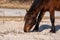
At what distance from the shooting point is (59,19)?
1645cm

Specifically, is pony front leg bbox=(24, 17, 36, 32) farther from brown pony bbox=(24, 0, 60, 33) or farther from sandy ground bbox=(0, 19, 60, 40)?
sandy ground bbox=(0, 19, 60, 40)

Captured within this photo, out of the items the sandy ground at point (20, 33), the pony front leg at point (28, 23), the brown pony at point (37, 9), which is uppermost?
the brown pony at point (37, 9)

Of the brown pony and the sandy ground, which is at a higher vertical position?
the brown pony

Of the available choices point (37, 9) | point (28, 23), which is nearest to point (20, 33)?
point (28, 23)

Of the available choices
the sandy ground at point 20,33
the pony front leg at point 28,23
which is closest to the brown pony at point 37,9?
the pony front leg at point 28,23

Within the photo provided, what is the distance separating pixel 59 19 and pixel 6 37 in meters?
6.41

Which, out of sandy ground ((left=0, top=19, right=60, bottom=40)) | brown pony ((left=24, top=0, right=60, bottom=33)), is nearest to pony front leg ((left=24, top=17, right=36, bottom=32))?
brown pony ((left=24, top=0, right=60, bottom=33))

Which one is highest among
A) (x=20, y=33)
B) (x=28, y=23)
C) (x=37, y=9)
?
(x=37, y=9)

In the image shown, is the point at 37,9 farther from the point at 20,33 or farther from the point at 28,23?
the point at 20,33

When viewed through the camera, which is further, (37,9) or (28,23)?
(37,9)

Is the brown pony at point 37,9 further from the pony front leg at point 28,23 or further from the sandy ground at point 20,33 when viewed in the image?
the sandy ground at point 20,33

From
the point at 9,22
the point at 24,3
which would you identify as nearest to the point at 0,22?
the point at 9,22

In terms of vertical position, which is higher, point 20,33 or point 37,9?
point 37,9

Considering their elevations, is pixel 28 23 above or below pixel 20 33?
above
